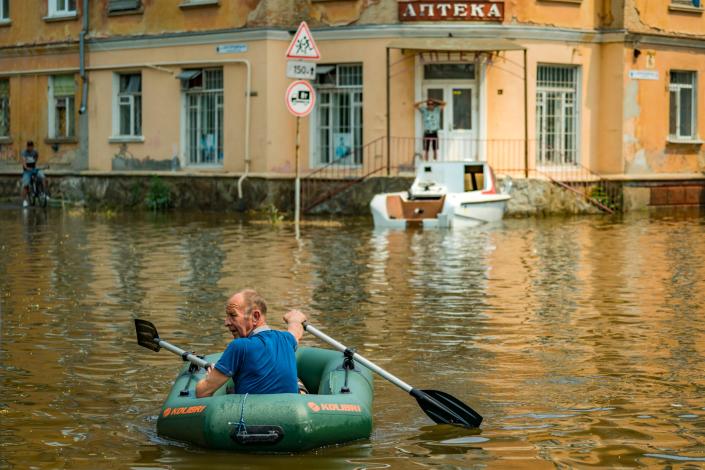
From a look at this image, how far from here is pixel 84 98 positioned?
3525 cm

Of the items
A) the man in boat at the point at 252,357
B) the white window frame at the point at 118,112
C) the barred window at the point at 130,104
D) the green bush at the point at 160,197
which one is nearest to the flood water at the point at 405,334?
the man in boat at the point at 252,357

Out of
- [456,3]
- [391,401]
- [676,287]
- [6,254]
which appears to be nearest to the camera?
[391,401]

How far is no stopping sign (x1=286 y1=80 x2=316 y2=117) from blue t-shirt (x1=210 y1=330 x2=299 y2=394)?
16.0m

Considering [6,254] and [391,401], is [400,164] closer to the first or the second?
[6,254]

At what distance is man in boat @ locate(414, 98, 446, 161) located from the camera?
3059cm

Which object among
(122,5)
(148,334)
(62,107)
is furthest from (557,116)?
(148,334)

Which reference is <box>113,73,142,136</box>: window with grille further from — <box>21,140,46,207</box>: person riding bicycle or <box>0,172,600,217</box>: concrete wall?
<box>21,140,46,207</box>: person riding bicycle

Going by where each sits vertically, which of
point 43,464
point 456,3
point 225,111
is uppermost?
point 456,3

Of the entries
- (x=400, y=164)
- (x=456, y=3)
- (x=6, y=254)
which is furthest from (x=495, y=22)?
(x=6, y=254)

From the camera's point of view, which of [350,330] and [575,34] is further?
[575,34]

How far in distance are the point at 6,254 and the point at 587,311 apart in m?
9.02

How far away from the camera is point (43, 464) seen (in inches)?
311

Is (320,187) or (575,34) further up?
(575,34)

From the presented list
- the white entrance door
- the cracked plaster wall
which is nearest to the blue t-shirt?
the white entrance door
